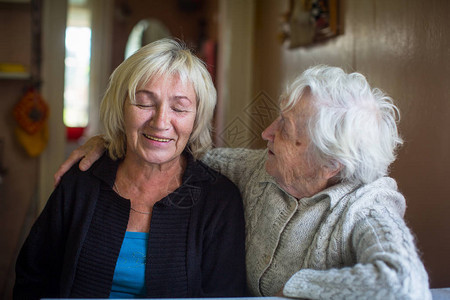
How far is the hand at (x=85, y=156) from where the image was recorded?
1.43m

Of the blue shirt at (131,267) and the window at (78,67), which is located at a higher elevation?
the window at (78,67)

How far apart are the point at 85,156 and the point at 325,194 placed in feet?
2.65

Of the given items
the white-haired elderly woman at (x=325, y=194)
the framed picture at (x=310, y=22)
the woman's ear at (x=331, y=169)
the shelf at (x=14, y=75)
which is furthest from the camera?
the shelf at (x=14, y=75)

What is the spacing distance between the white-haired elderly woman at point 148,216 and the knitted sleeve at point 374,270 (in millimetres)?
347

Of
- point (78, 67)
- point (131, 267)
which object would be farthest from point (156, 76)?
point (78, 67)

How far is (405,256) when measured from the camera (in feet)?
2.99

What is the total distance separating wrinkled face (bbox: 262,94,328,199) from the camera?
3.98ft

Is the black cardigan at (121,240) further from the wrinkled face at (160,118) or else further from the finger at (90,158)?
the wrinkled face at (160,118)

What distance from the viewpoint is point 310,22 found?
2.44m

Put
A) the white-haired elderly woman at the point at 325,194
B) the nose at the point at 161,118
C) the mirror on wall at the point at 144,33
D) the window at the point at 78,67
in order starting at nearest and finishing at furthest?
the white-haired elderly woman at the point at 325,194 < the nose at the point at 161,118 < the window at the point at 78,67 < the mirror on wall at the point at 144,33

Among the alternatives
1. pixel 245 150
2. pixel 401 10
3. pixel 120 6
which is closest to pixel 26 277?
pixel 245 150

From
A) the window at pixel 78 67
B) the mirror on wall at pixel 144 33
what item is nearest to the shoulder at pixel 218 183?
the window at pixel 78 67

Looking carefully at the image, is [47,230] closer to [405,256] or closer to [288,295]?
[288,295]

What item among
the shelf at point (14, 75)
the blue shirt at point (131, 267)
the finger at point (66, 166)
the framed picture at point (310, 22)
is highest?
the framed picture at point (310, 22)
